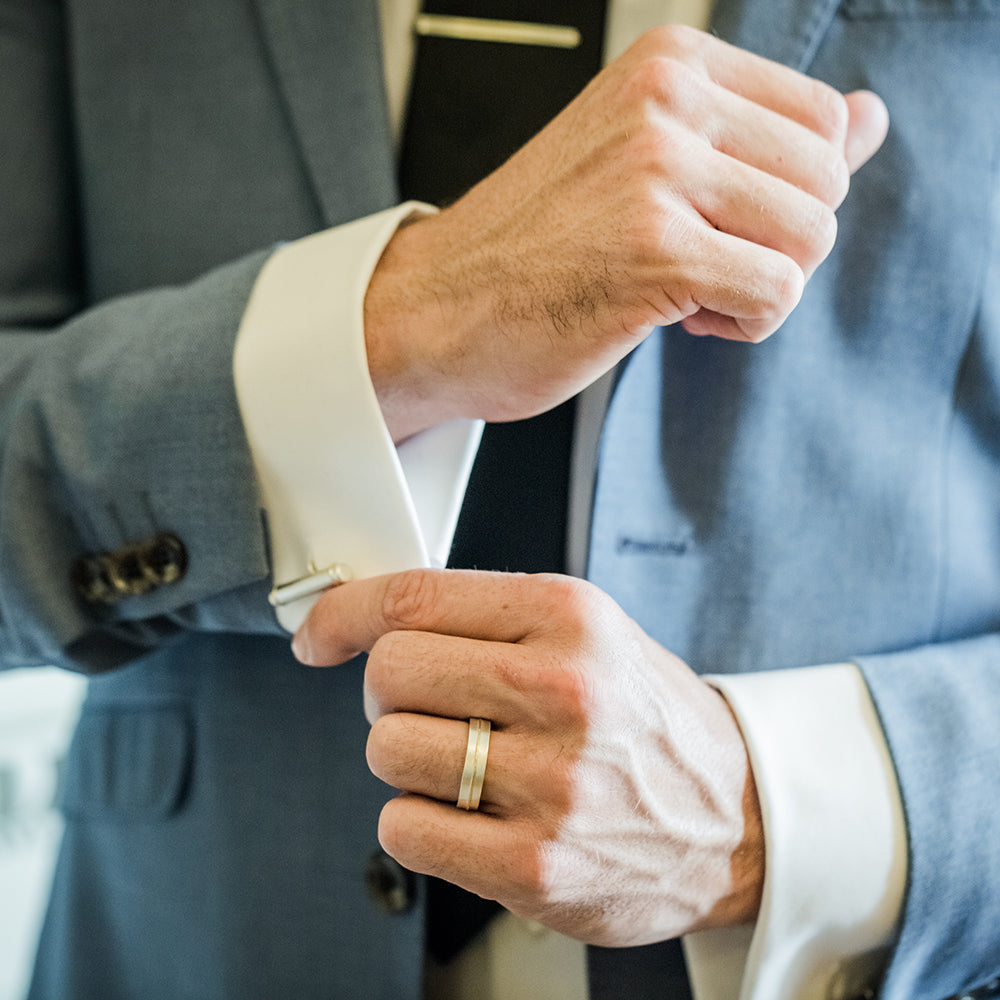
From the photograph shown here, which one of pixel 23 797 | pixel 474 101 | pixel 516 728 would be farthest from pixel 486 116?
pixel 23 797

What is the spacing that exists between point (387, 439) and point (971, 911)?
42 cm

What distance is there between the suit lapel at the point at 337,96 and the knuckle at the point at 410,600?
11.5 inches

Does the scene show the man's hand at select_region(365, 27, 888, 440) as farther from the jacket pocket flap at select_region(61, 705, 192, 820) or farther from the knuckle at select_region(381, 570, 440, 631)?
the jacket pocket flap at select_region(61, 705, 192, 820)

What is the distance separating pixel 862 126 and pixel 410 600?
0.33 m

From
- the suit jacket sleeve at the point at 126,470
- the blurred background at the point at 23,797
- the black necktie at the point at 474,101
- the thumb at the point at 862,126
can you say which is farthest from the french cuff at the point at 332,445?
the blurred background at the point at 23,797

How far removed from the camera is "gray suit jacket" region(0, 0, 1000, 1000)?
→ 41 centimetres

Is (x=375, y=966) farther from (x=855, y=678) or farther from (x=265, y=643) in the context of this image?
(x=855, y=678)

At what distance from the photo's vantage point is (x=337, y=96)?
503 mm

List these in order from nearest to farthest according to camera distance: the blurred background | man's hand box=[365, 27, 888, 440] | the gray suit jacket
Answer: man's hand box=[365, 27, 888, 440]
the gray suit jacket
the blurred background

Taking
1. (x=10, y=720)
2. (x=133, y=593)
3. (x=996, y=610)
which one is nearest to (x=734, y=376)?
(x=996, y=610)

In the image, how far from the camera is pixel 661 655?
373mm

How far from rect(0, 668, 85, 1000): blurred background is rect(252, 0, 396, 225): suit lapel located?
0.78 metres

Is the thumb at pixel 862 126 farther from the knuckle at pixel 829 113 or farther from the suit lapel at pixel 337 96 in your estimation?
the suit lapel at pixel 337 96

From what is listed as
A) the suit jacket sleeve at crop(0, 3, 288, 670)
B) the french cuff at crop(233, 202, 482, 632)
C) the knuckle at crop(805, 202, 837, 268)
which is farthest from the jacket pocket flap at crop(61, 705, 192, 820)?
the knuckle at crop(805, 202, 837, 268)
